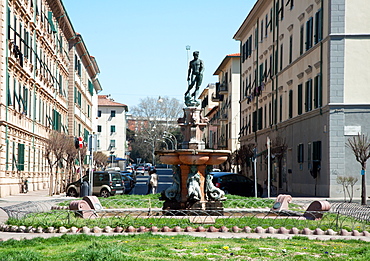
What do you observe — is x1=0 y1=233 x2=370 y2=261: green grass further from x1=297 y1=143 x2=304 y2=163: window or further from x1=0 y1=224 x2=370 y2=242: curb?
x1=297 y1=143 x2=304 y2=163: window

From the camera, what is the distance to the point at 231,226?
1462 centimetres

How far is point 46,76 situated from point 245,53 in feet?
73.4

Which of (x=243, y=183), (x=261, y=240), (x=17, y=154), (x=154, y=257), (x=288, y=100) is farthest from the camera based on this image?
(x=288, y=100)

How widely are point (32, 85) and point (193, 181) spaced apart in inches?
1024

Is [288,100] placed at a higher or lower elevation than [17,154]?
higher

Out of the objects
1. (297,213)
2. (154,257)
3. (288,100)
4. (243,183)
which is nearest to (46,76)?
(288,100)

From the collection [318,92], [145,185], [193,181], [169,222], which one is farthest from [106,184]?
[145,185]

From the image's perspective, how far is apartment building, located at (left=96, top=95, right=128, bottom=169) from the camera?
125 metres

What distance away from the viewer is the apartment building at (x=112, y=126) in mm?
125250

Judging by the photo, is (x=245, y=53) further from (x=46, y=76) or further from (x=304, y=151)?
(x=304, y=151)

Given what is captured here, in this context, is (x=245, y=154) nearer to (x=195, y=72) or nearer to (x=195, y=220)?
(x=195, y=72)

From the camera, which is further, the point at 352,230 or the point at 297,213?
the point at 297,213

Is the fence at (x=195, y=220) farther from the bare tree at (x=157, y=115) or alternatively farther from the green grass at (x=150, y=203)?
the bare tree at (x=157, y=115)

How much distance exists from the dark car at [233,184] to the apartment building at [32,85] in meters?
10.4
